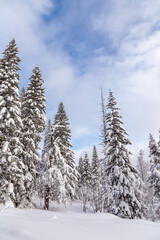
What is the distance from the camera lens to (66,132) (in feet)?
63.2

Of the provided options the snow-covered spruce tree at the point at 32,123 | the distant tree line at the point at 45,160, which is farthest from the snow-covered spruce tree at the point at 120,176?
the snow-covered spruce tree at the point at 32,123

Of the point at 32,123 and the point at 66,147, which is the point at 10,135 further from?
the point at 66,147

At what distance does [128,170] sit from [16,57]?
15088 mm

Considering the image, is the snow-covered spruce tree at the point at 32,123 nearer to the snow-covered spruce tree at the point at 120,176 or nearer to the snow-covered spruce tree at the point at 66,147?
the snow-covered spruce tree at the point at 66,147

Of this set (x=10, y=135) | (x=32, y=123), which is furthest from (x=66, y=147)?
(x=10, y=135)

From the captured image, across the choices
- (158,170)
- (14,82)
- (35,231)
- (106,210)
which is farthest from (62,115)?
(35,231)

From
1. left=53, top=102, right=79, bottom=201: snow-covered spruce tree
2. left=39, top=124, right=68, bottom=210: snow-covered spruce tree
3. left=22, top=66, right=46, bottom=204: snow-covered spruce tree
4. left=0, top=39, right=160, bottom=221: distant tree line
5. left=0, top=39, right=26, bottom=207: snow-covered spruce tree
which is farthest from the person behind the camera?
left=53, top=102, right=79, bottom=201: snow-covered spruce tree

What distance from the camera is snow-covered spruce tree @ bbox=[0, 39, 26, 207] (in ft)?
38.8

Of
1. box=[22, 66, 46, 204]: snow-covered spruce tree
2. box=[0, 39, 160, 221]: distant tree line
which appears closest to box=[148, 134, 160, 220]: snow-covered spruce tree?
box=[0, 39, 160, 221]: distant tree line

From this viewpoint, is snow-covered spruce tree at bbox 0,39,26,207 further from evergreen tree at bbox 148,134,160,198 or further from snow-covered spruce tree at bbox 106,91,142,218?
evergreen tree at bbox 148,134,160,198

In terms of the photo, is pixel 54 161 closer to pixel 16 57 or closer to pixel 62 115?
pixel 62 115

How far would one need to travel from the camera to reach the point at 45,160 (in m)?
17.0

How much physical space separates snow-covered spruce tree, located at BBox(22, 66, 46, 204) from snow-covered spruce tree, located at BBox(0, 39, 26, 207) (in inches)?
46.2

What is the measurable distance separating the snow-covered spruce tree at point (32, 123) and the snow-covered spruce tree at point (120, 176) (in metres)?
7.35
